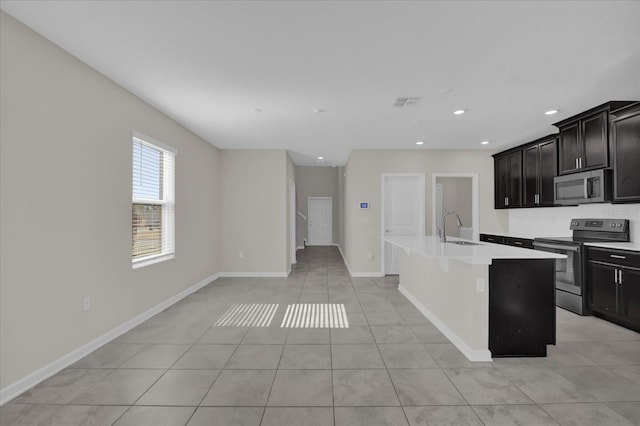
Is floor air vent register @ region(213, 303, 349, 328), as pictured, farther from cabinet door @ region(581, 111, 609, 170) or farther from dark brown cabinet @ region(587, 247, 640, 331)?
cabinet door @ region(581, 111, 609, 170)

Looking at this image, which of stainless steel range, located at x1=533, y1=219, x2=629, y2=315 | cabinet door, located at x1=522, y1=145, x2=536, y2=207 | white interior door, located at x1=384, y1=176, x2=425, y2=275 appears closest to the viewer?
stainless steel range, located at x1=533, y1=219, x2=629, y2=315

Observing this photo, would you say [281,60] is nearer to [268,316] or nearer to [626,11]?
[626,11]

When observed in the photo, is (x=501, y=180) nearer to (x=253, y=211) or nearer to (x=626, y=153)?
(x=626, y=153)

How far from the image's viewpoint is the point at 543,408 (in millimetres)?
1956

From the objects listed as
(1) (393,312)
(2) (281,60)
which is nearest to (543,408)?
(1) (393,312)

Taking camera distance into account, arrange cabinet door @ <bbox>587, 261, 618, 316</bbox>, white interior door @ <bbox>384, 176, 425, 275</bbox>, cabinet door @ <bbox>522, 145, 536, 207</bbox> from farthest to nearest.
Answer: white interior door @ <bbox>384, 176, 425, 275</bbox>, cabinet door @ <bbox>522, 145, 536, 207</bbox>, cabinet door @ <bbox>587, 261, 618, 316</bbox>

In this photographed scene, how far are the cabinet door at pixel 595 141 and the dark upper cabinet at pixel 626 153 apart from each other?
8cm

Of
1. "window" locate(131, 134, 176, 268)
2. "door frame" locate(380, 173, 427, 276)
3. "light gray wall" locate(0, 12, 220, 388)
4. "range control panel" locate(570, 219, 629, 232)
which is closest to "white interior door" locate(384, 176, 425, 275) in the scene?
"door frame" locate(380, 173, 427, 276)

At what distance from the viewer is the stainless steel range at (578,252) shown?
12.4 ft

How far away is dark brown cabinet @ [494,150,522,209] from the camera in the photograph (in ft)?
17.6

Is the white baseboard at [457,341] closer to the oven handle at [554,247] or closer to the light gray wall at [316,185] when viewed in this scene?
the oven handle at [554,247]

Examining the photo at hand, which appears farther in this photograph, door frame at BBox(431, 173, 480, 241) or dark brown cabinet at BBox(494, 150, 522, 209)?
door frame at BBox(431, 173, 480, 241)

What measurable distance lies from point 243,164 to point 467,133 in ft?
13.6

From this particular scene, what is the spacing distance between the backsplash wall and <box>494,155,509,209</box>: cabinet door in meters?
0.40
